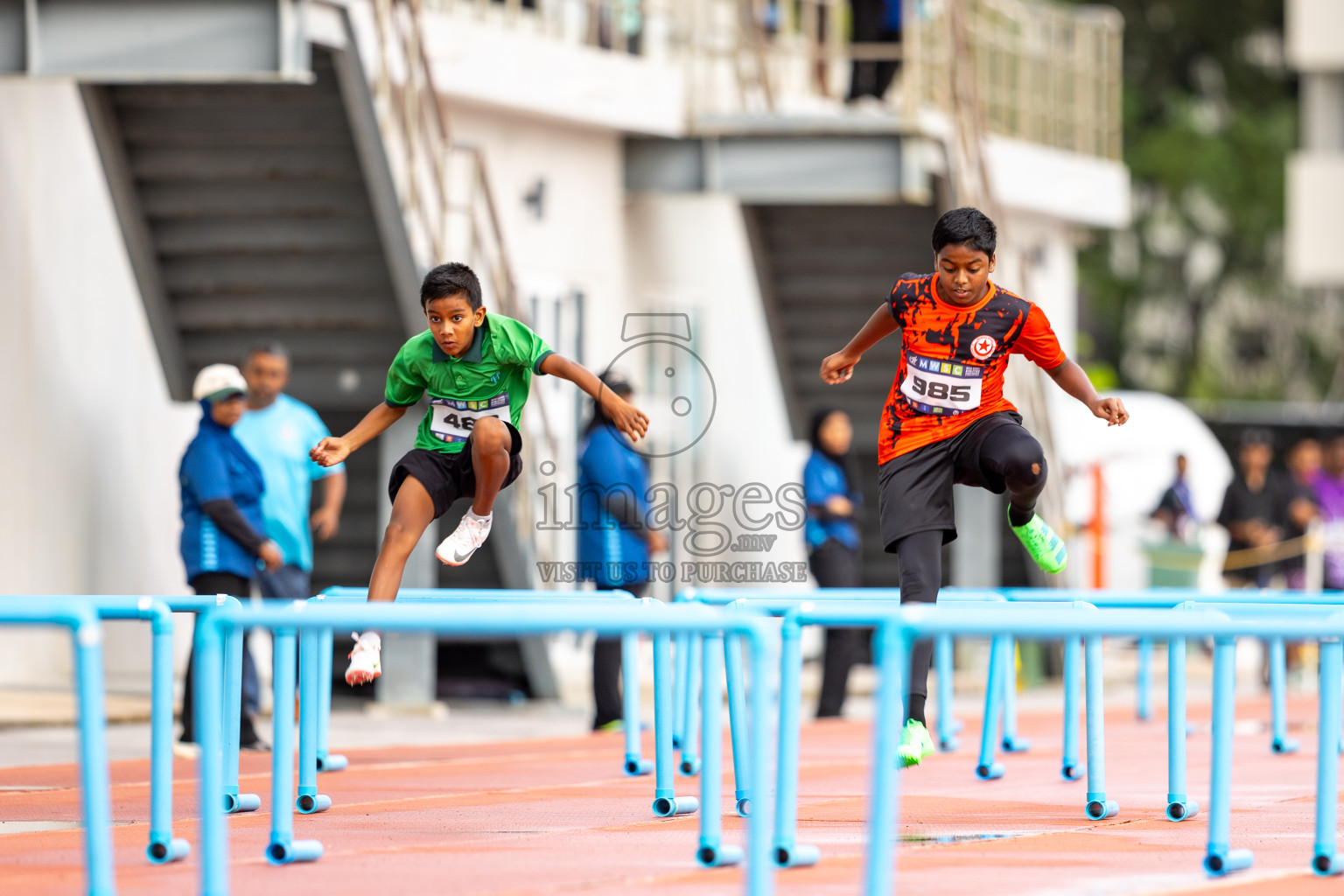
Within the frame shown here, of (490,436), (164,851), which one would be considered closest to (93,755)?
(164,851)

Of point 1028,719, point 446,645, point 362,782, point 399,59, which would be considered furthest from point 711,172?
point 362,782

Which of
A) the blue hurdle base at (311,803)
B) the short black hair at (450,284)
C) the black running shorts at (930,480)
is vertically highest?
the short black hair at (450,284)

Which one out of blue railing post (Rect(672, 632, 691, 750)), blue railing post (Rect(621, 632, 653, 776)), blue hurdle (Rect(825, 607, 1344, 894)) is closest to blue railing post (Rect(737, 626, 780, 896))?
blue hurdle (Rect(825, 607, 1344, 894))

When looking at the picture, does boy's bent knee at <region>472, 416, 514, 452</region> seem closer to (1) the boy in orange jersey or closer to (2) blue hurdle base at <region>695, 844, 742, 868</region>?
(1) the boy in orange jersey

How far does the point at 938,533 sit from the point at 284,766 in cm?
270

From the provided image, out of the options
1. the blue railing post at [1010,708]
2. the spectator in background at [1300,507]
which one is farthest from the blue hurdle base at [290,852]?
the spectator in background at [1300,507]

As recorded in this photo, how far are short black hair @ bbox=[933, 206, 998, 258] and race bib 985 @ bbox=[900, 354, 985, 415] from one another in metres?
0.41

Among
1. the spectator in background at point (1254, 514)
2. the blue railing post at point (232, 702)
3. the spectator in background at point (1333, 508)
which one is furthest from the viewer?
the spectator in background at point (1254, 514)

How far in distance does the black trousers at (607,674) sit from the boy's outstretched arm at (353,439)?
4842mm

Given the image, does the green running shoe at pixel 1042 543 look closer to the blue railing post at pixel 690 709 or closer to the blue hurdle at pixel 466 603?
the blue railing post at pixel 690 709

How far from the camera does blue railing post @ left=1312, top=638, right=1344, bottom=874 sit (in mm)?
6703

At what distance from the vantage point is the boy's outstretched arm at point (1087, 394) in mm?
8328

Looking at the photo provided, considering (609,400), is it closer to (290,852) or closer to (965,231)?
(965,231)

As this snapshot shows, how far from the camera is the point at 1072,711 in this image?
31.3ft
